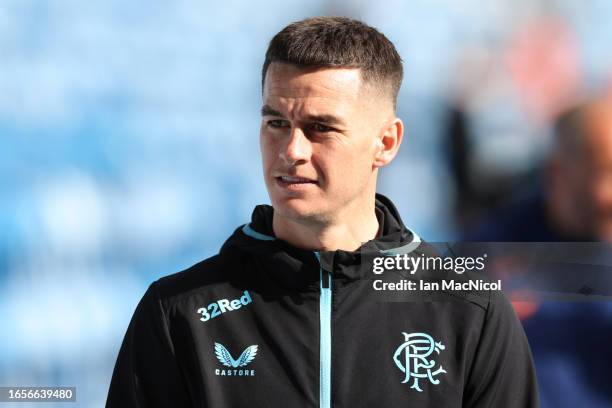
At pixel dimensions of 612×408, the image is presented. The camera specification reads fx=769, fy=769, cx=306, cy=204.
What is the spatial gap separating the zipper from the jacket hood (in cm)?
Result: 2

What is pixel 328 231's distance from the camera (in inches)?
60.5

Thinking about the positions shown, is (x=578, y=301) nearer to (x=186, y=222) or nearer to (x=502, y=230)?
(x=502, y=230)

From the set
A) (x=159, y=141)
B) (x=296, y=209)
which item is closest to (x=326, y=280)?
(x=296, y=209)

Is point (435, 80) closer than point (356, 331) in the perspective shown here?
No

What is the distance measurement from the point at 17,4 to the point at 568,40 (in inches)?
62.8

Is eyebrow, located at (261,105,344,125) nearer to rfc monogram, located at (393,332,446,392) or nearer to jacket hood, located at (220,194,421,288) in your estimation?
jacket hood, located at (220,194,421,288)

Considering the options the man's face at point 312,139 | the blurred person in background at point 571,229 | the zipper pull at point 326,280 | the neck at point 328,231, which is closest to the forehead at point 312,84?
the man's face at point 312,139

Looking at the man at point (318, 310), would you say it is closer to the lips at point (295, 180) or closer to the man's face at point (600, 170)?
the lips at point (295, 180)

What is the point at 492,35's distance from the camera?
7.34 feet

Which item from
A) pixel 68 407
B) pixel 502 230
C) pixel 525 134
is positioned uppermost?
pixel 525 134

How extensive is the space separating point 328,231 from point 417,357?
30cm

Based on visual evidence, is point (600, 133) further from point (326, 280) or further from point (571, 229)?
point (326, 280)

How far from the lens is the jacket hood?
152 centimetres

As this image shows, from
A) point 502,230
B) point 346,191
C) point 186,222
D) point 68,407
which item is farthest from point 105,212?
point 502,230
